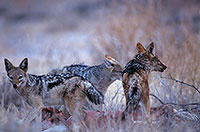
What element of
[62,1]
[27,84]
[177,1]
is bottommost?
[27,84]

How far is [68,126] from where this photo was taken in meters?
5.58

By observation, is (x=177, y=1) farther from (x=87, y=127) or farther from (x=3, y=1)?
(x=87, y=127)

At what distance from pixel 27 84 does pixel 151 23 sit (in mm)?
5157

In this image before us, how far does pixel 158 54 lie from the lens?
8578 mm

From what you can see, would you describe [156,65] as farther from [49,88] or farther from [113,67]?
[49,88]

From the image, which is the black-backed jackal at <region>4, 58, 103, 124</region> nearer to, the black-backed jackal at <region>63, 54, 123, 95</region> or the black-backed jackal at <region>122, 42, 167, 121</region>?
the black-backed jackal at <region>122, 42, 167, 121</region>

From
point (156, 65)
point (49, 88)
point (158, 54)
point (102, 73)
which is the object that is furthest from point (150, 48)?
point (158, 54)

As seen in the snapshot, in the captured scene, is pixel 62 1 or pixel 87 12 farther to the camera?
pixel 62 1

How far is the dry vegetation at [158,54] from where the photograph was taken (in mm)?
5543

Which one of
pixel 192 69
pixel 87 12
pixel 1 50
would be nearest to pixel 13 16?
pixel 87 12

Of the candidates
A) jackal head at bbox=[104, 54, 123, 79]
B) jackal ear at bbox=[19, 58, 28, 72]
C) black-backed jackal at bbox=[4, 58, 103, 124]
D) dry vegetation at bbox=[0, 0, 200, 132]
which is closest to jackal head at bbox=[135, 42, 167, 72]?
dry vegetation at bbox=[0, 0, 200, 132]

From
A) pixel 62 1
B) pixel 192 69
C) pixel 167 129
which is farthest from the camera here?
pixel 62 1

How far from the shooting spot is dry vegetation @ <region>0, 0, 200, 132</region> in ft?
18.2

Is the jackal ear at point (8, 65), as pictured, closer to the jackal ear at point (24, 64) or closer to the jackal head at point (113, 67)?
the jackal ear at point (24, 64)
